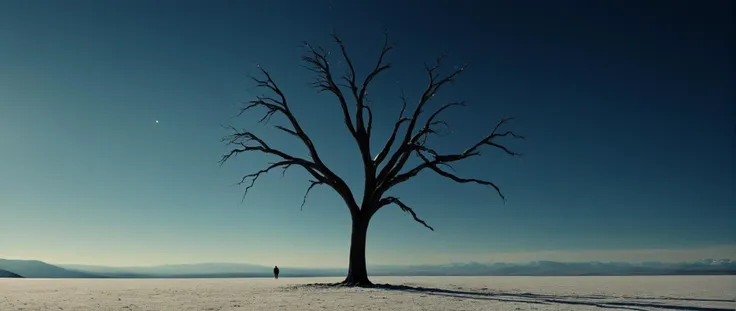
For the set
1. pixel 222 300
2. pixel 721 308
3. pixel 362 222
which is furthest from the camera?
pixel 362 222

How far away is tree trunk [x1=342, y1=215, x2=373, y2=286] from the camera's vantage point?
24781 mm

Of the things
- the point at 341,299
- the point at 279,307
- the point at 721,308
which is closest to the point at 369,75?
the point at 341,299

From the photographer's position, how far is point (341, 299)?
16469 mm

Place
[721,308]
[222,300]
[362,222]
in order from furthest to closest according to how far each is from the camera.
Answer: [362,222]
[222,300]
[721,308]

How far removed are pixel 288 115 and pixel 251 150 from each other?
276 centimetres

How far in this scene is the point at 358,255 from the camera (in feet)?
83.6

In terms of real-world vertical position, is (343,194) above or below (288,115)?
below

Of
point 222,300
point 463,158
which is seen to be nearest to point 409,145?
point 463,158

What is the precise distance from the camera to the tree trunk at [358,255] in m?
24.8

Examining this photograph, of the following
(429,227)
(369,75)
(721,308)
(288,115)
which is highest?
(369,75)

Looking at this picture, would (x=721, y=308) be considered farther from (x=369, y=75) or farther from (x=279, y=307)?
(x=369, y=75)

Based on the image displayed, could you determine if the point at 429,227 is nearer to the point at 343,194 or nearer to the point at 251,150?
the point at 343,194

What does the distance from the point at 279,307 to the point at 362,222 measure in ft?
40.9

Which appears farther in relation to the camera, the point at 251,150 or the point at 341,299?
the point at 251,150
